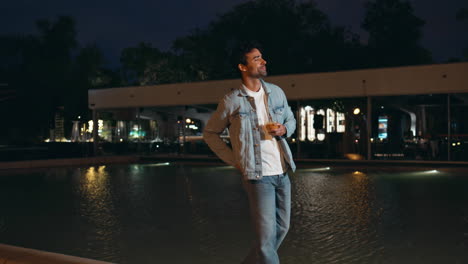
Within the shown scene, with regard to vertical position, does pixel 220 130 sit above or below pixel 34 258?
above

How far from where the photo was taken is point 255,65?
12.5 feet

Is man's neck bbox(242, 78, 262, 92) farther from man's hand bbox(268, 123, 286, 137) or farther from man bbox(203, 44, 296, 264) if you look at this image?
man's hand bbox(268, 123, 286, 137)

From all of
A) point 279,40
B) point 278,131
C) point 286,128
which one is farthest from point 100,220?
point 279,40

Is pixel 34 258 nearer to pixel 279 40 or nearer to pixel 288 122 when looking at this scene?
pixel 288 122

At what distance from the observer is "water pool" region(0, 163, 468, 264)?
18.4 feet

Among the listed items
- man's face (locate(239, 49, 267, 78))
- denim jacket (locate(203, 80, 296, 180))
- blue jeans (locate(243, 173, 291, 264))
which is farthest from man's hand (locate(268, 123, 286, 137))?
man's face (locate(239, 49, 267, 78))

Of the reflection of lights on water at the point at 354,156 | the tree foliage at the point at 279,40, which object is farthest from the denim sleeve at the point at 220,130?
the tree foliage at the point at 279,40

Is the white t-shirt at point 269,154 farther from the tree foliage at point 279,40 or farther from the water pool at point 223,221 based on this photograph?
the tree foliage at point 279,40

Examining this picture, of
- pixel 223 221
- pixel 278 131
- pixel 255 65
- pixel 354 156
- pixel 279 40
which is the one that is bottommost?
pixel 223 221

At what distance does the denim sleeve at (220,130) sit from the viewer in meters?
3.87

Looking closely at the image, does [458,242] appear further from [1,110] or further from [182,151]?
[1,110]

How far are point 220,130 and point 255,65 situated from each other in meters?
0.57

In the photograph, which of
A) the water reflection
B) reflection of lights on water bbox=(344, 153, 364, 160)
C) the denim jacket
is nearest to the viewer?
the denim jacket

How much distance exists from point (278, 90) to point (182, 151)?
24.1m
